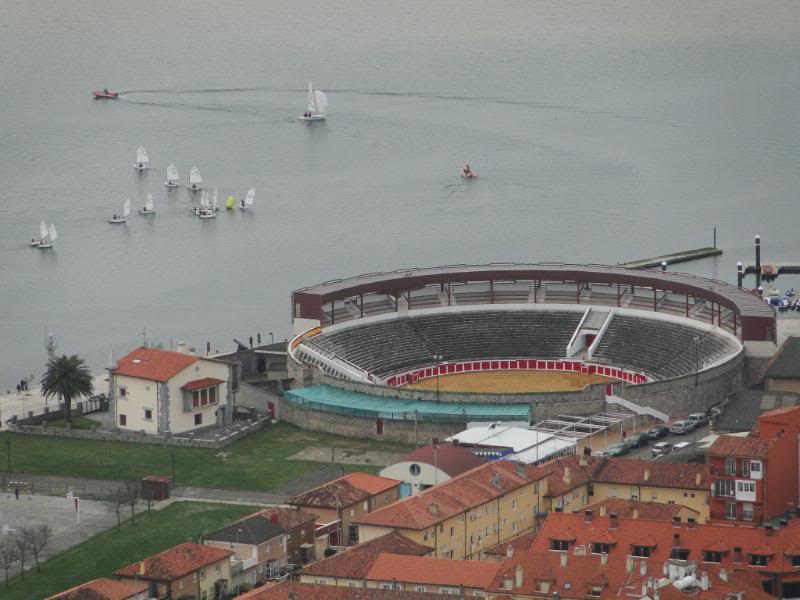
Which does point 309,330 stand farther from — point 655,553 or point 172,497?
point 655,553

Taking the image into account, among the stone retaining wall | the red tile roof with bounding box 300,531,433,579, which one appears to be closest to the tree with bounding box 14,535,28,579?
the red tile roof with bounding box 300,531,433,579

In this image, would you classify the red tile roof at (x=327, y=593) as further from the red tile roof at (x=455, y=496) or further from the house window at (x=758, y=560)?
the house window at (x=758, y=560)

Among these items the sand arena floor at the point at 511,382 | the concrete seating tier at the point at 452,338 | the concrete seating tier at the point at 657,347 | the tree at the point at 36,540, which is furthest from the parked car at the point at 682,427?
the tree at the point at 36,540

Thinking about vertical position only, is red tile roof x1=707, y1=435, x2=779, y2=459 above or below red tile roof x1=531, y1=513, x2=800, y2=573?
above

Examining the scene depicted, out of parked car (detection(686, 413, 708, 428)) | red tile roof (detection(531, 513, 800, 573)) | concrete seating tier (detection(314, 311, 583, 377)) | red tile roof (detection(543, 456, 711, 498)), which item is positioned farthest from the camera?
concrete seating tier (detection(314, 311, 583, 377))

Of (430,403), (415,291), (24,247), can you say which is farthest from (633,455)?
(24,247)

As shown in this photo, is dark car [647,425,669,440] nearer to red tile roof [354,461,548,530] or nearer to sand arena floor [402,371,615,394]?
sand arena floor [402,371,615,394]

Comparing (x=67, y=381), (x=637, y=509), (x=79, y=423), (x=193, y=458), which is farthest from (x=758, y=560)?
(x=79, y=423)
